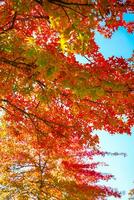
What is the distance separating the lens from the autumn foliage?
579cm

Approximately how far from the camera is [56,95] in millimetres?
8336

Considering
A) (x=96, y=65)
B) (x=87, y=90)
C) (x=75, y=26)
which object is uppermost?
(x=96, y=65)

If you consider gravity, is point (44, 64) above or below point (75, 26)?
below

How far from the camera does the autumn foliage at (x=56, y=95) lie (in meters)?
5.79

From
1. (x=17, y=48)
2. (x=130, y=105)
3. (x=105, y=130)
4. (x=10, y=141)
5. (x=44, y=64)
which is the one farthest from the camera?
(x=10, y=141)

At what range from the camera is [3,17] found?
7637mm

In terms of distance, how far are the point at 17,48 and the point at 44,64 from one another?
1.04 metres

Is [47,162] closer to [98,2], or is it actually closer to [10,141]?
[10,141]

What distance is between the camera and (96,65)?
7.57 metres

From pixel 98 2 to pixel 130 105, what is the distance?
3249 mm

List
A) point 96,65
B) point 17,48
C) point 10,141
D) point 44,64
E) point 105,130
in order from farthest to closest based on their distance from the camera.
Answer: point 10,141 → point 105,130 → point 96,65 → point 17,48 → point 44,64

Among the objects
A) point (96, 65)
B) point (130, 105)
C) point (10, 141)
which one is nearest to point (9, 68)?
point (96, 65)

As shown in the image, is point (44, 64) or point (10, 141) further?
point (10, 141)

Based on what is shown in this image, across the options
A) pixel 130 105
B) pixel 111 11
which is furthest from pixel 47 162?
pixel 111 11
